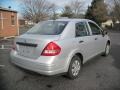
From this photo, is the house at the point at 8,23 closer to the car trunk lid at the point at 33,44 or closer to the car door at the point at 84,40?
the car door at the point at 84,40

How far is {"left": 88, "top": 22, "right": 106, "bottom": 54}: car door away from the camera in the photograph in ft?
18.7

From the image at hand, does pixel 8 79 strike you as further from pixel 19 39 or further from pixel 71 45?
pixel 71 45

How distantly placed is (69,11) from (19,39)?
55.6m

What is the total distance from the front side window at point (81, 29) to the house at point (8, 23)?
1388 centimetres

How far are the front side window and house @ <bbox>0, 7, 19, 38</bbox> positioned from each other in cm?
1388

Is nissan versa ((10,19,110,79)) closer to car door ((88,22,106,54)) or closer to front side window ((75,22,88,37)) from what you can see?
front side window ((75,22,88,37))

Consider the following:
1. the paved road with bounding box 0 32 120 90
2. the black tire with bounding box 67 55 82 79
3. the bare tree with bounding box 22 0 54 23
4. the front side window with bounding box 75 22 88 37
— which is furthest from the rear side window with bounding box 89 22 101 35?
the bare tree with bounding box 22 0 54 23

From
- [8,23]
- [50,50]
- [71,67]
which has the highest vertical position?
[8,23]

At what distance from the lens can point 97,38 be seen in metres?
5.87

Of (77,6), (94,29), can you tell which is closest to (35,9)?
(77,6)

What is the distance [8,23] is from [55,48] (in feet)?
52.3

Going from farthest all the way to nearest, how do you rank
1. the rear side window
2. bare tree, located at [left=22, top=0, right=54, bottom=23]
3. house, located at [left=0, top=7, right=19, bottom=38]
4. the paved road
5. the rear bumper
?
1. bare tree, located at [left=22, top=0, right=54, bottom=23]
2. house, located at [left=0, top=7, right=19, bottom=38]
3. the rear side window
4. the paved road
5. the rear bumper

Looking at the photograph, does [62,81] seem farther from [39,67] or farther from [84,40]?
[84,40]

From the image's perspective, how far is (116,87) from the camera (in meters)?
4.07
